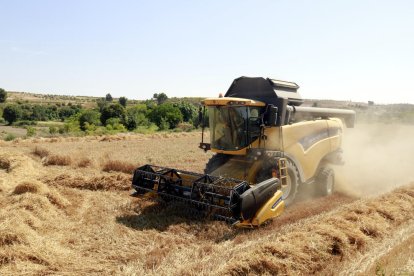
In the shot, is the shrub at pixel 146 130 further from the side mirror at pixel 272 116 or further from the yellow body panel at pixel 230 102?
the side mirror at pixel 272 116

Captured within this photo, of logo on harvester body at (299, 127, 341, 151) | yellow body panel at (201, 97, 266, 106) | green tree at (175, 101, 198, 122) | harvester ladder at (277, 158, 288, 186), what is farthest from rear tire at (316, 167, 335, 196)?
green tree at (175, 101, 198, 122)

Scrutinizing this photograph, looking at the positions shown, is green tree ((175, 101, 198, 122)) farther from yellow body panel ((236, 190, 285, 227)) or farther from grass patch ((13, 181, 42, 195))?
yellow body panel ((236, 190, 285, 227))

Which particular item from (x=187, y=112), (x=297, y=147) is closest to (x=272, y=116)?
(x=297, y=147)

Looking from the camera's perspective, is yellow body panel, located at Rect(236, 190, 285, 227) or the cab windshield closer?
yellow body panel, located at Rect(236, 190, 285, 227)

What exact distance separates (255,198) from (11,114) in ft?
189

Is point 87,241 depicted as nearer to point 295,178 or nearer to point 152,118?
point 295,178

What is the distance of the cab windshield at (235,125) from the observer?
832 cm

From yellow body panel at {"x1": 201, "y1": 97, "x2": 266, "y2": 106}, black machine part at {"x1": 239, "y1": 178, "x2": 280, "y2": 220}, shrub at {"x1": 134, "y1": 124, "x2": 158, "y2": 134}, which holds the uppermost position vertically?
yellow body panel at {"x1": 201, "y1": 97, "x2": 266, "y2": 106}

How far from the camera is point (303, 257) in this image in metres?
5.14

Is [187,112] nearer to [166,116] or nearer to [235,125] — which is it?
[166,116]

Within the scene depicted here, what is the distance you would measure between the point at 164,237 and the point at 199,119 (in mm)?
3646

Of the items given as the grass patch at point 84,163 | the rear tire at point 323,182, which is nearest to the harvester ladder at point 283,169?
the rear tire at point 323,182

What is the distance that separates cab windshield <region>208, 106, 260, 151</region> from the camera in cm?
832

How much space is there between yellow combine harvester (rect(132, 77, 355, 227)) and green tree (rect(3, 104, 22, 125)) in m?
54.3
